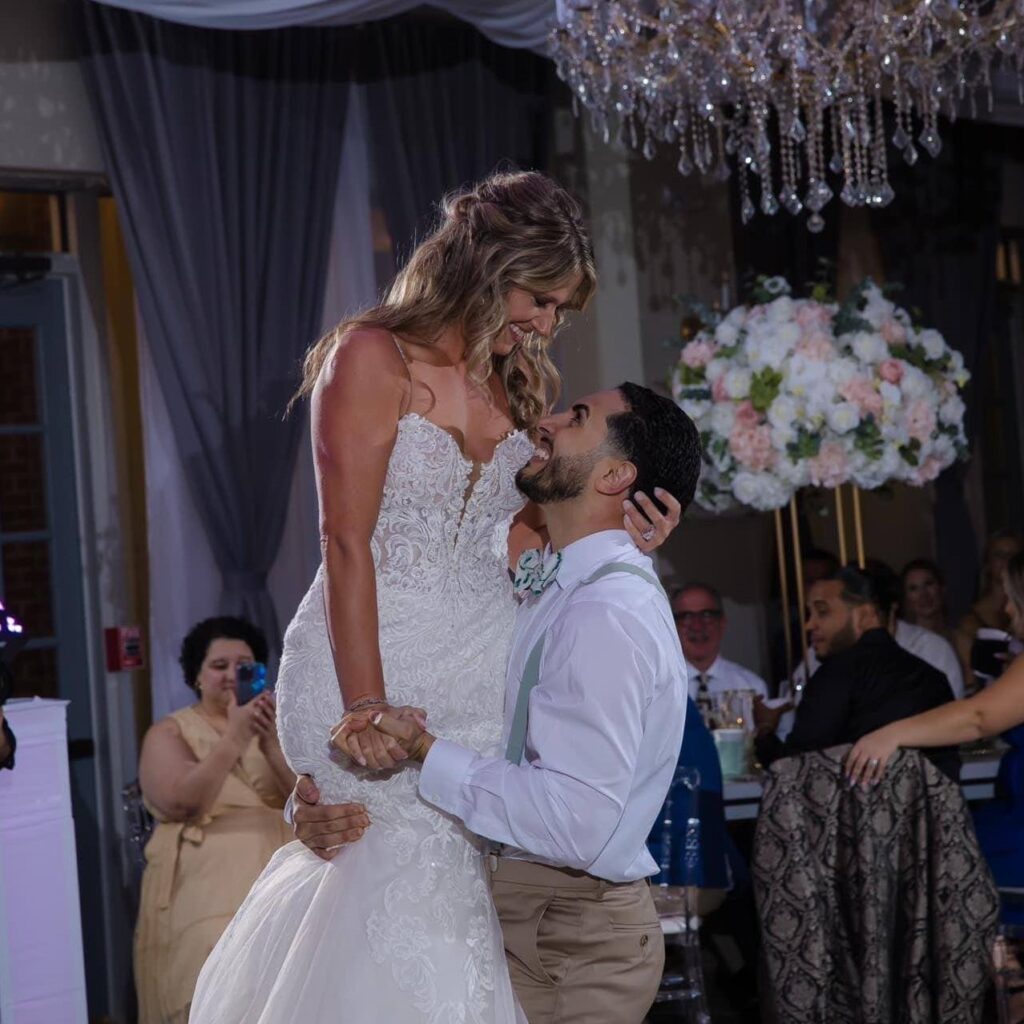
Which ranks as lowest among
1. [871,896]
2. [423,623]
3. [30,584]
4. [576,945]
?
[871,896]

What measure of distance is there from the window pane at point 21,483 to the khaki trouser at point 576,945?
3.48 metres

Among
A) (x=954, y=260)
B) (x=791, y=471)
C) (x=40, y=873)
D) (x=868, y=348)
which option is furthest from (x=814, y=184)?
(x=40, y=873)

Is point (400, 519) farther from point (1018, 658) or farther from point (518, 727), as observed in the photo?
point (1018, 658)

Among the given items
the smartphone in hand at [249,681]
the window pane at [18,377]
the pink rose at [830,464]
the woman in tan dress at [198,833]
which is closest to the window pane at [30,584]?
the window pane at [18,377]

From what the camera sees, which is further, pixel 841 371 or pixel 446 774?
pixel 841 371

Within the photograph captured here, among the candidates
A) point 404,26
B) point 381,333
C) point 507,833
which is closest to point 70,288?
point 404,26

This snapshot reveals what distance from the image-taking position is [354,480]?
2459 millimetres

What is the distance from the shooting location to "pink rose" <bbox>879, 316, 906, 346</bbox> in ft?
16.8

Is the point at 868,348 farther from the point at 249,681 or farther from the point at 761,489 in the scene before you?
Answer: the point at 249,681

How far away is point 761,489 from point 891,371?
520 millimetres

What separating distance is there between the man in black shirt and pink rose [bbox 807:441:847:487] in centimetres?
34

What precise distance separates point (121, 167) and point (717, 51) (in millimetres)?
1836

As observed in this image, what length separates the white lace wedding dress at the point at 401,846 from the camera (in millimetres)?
2422

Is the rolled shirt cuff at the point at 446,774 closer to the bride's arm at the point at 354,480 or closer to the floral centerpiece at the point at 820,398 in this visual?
the bride's arm at the point at 354,480
